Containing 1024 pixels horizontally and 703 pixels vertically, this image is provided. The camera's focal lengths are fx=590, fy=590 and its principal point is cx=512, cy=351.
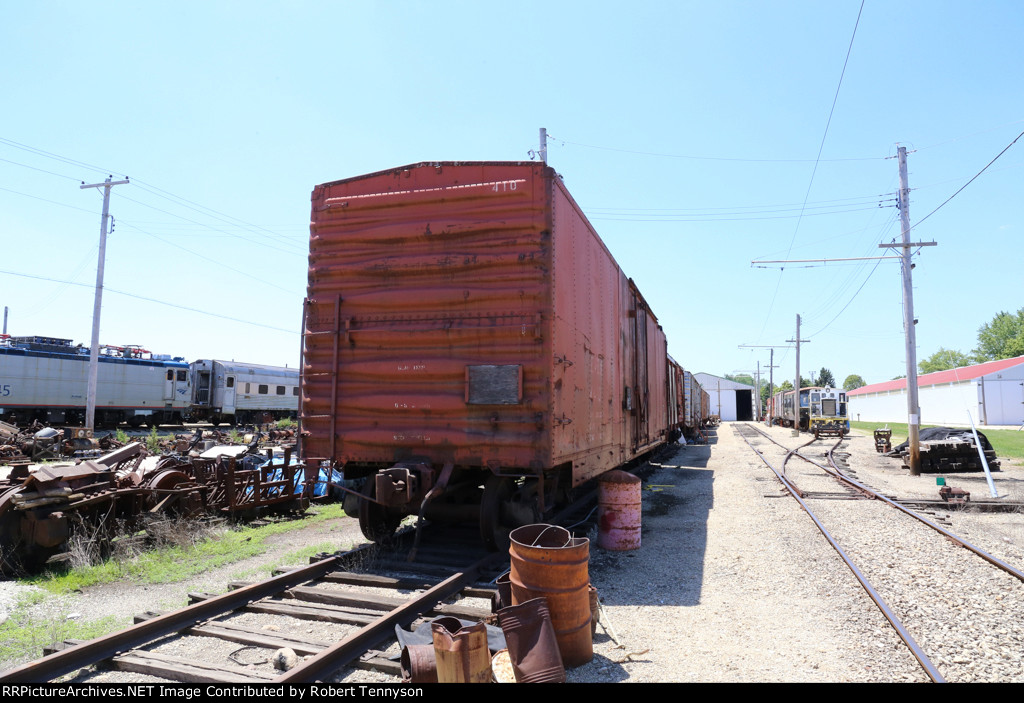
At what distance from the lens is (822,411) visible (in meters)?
40.1

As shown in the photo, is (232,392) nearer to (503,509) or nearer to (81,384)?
(81,384)

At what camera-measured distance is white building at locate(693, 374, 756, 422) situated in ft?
275

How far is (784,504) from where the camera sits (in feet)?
36.2

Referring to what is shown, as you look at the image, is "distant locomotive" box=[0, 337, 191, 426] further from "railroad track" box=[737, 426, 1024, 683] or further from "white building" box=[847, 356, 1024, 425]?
"white building" box=[847, 356, 1024, 425]

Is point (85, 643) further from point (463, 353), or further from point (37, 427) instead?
point (37, 427)

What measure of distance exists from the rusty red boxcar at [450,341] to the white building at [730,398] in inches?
3149

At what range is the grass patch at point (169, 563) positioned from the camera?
19.6 feet

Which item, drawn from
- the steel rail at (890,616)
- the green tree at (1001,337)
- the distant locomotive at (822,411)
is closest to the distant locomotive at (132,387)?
the steel rail at (890,616)

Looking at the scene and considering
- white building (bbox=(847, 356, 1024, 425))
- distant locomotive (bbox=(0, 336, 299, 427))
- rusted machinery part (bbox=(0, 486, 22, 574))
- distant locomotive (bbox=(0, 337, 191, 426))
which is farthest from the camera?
white building (bbox=(847, 356, 1024, 425))

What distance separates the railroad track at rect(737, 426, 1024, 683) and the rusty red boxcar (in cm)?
324

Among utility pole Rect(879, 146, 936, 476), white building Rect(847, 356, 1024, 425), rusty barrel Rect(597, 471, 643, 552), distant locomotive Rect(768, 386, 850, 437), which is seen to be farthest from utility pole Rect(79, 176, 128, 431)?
white building Rect(847, 356, 1024, 425)

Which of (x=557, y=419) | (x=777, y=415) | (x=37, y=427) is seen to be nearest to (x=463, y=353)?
(x=557, y=419)

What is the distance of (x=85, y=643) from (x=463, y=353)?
12.3 ft

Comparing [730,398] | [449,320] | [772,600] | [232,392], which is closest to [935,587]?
[772,600]
